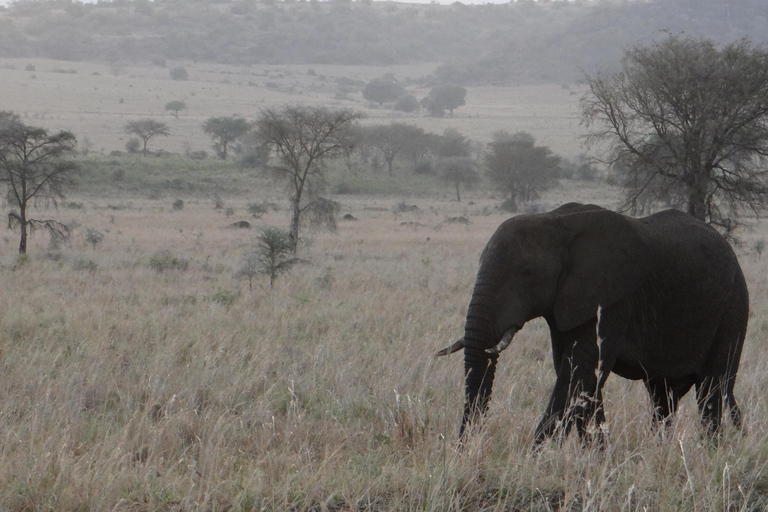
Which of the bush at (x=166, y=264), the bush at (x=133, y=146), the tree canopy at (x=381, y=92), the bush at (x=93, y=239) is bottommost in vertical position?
the bush at (x=93, y=239)

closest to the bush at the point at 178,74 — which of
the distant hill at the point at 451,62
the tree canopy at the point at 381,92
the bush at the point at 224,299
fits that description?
the distant hill at the point at 451,62

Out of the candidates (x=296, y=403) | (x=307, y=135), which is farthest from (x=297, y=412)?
(x=307, y=135)

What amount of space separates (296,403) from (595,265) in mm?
2019

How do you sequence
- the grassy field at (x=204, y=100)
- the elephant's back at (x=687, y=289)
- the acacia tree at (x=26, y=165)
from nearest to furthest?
the elephant's back at (x=687, y=289) → the acacia tree at (x=26, y=165) → the grassy field at (x=204, y=100)

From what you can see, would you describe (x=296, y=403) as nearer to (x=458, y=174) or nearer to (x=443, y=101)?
(x=458, y=174)

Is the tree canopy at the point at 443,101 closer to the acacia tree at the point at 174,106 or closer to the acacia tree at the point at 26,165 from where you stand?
Answer: the acacia tree at the point at 174,106

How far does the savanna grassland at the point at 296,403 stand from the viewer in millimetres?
3309

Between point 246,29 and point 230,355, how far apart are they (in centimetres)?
20059

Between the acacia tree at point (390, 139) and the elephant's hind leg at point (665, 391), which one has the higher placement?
the acacia tree at point (390, 139)

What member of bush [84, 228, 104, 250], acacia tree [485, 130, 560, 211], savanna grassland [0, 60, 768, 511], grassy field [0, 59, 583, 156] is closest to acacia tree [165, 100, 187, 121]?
grassy field [0, 59, 583, 156]

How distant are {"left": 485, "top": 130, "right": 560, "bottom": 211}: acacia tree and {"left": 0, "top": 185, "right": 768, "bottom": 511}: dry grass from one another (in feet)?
124

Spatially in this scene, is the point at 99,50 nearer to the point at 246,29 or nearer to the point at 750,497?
the point at 246,29

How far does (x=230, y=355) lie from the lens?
284 inches

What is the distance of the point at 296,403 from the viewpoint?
505 centimetres
